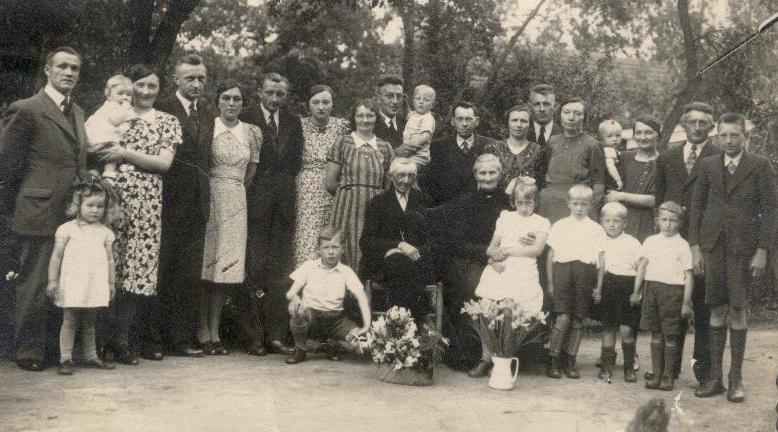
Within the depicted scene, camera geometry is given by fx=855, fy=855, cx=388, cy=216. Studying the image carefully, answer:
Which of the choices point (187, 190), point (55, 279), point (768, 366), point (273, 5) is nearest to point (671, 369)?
point (768, 366)

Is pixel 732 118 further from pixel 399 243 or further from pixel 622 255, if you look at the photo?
pixel 399 243

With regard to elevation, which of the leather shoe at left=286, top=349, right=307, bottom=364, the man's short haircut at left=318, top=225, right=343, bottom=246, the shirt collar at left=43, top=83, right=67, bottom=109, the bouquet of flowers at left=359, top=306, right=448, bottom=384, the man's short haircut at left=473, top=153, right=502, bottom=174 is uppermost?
the shirt collar at left=43, top=83, right=67, bottom=109

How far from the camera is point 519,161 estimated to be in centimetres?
638

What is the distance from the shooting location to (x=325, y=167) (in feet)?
21.1

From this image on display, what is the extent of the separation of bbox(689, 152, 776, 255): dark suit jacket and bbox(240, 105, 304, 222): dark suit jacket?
113 inches

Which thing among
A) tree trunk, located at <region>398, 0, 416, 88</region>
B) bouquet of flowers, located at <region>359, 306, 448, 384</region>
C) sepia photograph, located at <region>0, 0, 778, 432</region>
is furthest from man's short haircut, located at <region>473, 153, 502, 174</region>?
tree trunk, located at <region>398, 0, 416, 88</region>

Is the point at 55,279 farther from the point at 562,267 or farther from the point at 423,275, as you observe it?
the point at 562,267

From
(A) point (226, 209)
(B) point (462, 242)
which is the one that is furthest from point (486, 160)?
(A) point (226, 209)

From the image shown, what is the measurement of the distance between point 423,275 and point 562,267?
96 centimetres

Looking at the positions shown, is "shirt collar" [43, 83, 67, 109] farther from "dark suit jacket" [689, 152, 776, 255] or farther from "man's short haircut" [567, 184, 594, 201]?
"dark suit jacket" [689, 152, 776, 255]

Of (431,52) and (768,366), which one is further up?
(431,52)

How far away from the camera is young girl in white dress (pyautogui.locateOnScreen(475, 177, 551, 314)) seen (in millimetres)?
5809

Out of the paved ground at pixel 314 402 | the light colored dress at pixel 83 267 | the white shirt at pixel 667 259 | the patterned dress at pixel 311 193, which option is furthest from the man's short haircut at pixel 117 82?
the white shirt at pixel 667 259

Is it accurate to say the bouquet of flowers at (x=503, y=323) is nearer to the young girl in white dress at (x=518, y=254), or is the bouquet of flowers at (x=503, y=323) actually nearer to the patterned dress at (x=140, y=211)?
the young girl in white dress at (x=518, y=254)
